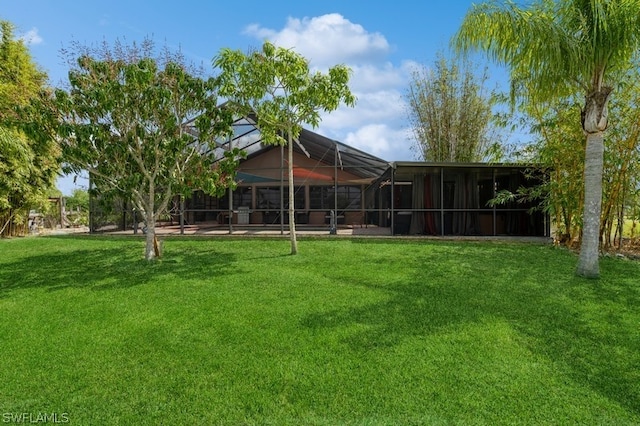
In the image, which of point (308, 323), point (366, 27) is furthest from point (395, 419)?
point (366, 27)

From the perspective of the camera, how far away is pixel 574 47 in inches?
198

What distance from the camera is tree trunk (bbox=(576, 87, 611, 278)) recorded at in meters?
5.36

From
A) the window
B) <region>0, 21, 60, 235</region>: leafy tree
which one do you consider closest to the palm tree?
the window

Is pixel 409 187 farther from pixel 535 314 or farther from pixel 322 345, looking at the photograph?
pixel 322 345

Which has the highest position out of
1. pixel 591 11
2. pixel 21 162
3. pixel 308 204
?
pixel 591 11

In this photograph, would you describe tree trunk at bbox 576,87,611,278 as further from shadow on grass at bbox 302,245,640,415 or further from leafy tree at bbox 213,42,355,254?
leafy tree at bbox 213,42,355,254

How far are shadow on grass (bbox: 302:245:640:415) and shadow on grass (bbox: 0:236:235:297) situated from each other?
3138 mm

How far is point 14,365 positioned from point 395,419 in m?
3.08

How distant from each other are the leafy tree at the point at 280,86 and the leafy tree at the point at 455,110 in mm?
8951

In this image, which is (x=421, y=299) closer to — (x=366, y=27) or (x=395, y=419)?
(x=395, y=419)

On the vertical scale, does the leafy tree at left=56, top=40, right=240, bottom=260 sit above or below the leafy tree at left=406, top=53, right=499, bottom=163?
below

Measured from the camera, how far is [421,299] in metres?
4.50

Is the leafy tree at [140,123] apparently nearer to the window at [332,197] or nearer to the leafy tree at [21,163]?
the leafy tree at [21,163]

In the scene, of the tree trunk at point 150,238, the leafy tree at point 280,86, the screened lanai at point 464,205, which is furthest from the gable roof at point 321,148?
the tree trunk at point 150,238
